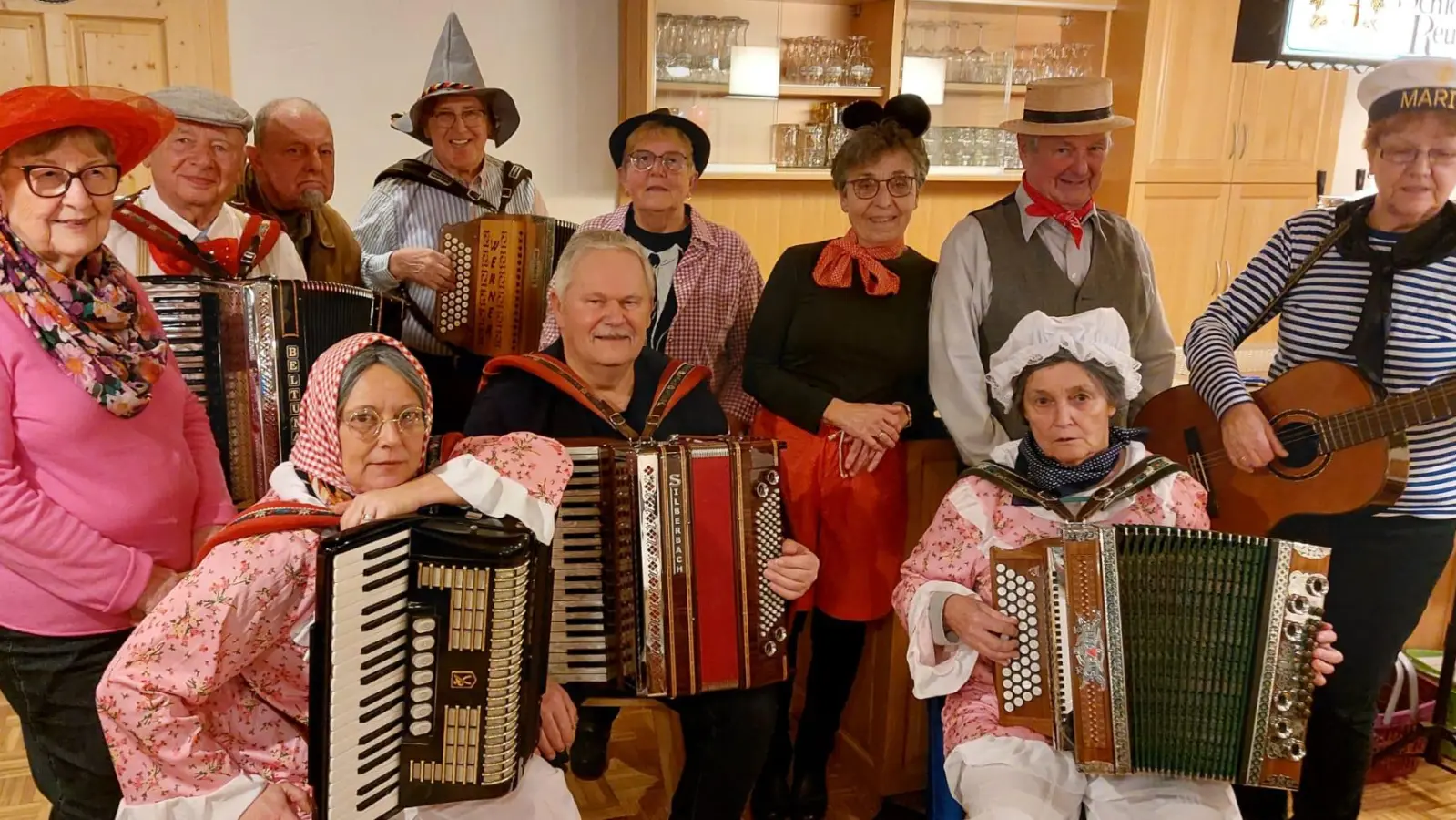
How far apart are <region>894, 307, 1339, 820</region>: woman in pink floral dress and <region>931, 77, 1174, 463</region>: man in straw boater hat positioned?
0.26 metres

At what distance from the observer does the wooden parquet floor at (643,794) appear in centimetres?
237

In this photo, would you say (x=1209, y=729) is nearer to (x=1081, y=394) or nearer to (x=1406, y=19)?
(x=1081, y=394)

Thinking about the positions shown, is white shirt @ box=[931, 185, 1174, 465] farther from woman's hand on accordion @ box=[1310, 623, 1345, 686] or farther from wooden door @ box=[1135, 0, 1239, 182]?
wooden door @ box=[1135, 0, 1239, 182]

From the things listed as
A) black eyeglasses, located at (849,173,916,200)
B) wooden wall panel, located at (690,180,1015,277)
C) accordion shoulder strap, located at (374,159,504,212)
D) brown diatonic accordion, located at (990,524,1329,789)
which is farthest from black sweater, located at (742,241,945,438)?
wooden wall panel, located at (690,180,1015,277)

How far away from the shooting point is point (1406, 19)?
12.1ft

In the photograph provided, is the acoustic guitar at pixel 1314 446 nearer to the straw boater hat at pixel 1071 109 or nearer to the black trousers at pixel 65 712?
the straw boater hat at pixel 1071 109

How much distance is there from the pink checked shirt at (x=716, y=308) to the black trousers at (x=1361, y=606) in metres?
1.24

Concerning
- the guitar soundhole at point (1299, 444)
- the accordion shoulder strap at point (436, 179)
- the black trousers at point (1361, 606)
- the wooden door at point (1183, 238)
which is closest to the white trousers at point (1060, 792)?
the black trousers at point (1361, 606)

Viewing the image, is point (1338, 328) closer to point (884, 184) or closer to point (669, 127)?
point (884, 184)

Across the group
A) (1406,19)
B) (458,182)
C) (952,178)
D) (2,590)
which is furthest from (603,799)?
(1406,19)

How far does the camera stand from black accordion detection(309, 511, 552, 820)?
128cm

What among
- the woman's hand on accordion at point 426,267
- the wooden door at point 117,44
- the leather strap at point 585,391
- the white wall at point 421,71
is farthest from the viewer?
the white wall at point 421,71

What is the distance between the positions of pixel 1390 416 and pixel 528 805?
65.7 inches

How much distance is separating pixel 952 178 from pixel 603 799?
3.10 m
